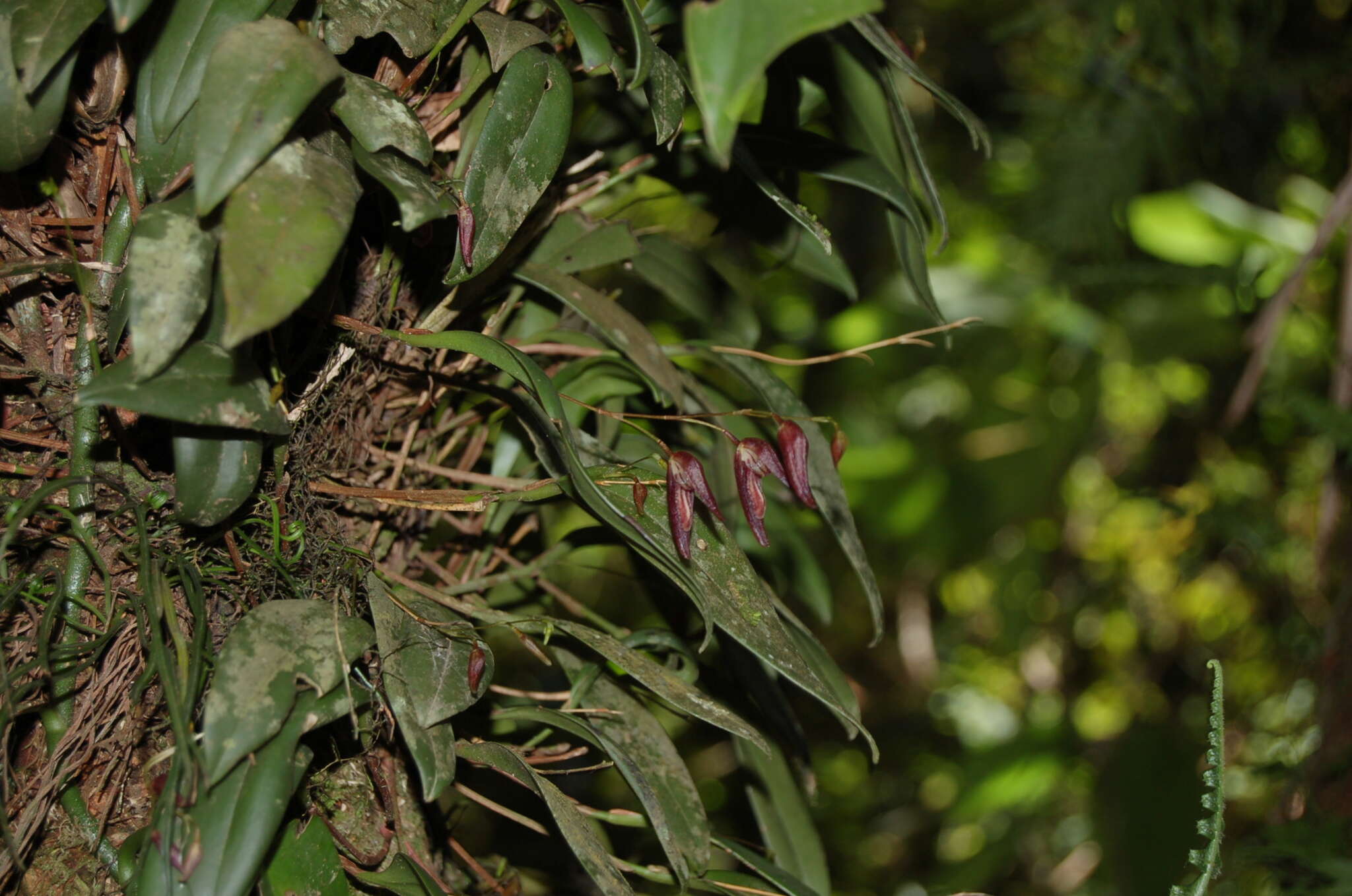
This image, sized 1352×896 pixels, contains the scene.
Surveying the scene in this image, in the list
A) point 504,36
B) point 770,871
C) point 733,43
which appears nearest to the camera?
point 733,43

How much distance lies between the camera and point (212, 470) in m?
0.37

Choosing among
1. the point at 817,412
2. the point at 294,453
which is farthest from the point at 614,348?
the point at 817,412

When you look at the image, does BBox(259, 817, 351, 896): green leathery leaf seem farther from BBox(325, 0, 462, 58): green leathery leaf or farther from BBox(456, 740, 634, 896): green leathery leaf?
BBox(325, 0, 462, 58): green leathery leaf

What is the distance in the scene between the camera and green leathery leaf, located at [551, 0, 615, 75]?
406mm

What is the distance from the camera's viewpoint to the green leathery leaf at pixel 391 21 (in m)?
0.40

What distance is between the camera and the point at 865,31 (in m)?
0.46

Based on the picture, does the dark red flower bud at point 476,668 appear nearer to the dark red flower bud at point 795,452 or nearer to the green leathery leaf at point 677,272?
the dark red flower bud at point 795,452

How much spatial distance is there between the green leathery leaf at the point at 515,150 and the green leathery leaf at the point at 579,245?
0.11 m

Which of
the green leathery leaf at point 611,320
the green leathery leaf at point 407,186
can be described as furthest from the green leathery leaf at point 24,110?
the green leathery leaf at point 611,320

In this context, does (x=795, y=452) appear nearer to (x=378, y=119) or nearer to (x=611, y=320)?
(x=611, y=320)

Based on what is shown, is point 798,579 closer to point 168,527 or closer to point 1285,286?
point 168,527

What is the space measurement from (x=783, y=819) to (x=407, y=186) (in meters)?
→ 0.43

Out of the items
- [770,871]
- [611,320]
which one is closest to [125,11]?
[611,320]

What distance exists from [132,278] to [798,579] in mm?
442
